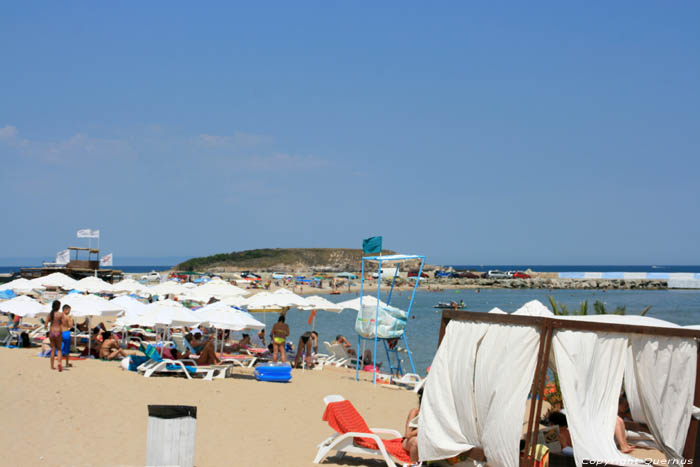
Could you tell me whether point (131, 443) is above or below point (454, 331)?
below

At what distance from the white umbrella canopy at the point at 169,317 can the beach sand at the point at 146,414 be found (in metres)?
1.11

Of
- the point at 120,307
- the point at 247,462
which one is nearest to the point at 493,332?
the point at 247,462

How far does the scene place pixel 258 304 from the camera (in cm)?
1550

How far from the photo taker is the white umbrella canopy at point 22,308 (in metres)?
15.2

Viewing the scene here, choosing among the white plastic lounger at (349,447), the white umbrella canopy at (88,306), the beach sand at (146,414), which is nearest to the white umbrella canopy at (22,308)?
the white umbrella canopy at (88,306)

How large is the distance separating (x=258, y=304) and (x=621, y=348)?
1106cm

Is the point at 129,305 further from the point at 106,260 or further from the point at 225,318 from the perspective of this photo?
the point at 106,260

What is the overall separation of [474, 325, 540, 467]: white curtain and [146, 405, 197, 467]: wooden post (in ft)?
8.63

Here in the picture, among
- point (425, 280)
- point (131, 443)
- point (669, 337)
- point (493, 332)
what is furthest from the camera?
point (425, 280)

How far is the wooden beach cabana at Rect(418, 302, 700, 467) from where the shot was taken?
210 inches

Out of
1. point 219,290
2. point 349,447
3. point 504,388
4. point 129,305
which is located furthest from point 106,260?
point 504,388

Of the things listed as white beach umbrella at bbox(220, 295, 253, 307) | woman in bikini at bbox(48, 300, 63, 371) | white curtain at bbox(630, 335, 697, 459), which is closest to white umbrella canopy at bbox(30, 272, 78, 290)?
white beach umbrella at bbox(220, 295, 253, 307)

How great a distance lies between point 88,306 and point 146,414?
6076 mm

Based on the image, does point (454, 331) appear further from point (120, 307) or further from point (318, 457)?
point (120, 307)
